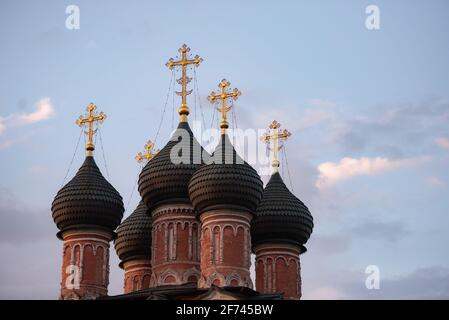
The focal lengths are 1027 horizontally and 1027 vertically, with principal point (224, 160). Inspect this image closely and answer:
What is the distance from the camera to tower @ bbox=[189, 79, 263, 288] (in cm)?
2917

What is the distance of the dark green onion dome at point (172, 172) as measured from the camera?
31688 mm

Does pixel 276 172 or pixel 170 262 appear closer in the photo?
pixel 170 262

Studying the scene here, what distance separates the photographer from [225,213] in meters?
29.6

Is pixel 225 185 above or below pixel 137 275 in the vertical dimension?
above

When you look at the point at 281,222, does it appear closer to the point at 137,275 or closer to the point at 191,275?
the point at 191,275

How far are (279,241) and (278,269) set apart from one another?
3.00 feet

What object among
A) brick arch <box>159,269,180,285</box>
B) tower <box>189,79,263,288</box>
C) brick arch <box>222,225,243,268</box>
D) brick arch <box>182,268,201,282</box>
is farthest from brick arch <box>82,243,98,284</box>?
brick arch <box>222,225,243,268</box>

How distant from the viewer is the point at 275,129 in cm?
3631

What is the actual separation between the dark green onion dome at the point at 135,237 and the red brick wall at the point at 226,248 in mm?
4828

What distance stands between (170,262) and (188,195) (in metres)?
2.11

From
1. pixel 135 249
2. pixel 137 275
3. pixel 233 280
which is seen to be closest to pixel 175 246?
pixel 233 280
